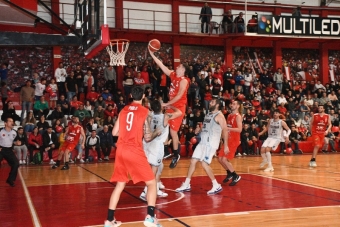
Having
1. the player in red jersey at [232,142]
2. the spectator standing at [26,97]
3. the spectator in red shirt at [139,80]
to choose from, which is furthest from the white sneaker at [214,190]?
the spectator in red shirt at [139,80]

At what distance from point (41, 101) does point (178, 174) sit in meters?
9.89

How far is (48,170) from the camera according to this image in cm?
1700

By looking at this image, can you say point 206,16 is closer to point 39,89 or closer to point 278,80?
point 278,80

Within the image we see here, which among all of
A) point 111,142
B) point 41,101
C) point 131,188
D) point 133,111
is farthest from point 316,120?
point 41,101

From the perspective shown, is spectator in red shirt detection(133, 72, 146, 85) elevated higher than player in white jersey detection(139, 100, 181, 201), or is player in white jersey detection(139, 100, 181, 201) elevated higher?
spectator in red shirt detection(133, 72, 146, 85)

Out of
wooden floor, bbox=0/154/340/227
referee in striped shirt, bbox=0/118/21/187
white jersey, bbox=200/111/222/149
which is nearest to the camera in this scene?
wooden floor, bbox=0/154/340/227

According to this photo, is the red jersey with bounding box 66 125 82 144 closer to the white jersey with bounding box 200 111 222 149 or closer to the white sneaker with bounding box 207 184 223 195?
the white jersey with bounding box 200 111 222 149

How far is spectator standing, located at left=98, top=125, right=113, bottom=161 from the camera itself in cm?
2086

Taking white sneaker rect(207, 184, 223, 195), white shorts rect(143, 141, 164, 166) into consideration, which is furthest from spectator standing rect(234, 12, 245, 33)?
white shorts rect(143, 141, 164, 166)

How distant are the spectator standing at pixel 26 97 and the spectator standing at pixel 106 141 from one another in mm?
3641

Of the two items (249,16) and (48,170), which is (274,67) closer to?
(249,16)

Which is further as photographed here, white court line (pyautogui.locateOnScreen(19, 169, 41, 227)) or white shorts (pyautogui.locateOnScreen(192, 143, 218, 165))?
white shorts (pyautogui.locateOnScreen(192, 143, 218, 165))

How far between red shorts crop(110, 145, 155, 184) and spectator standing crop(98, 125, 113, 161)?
1387 centimetres

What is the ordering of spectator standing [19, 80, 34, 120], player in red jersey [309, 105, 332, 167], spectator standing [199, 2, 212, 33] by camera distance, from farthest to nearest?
spectator standing [199, 2, 212, 33] → spectator standing [19, 80, 34, 120] → player in red jersey [309, 105, 332, 167]
